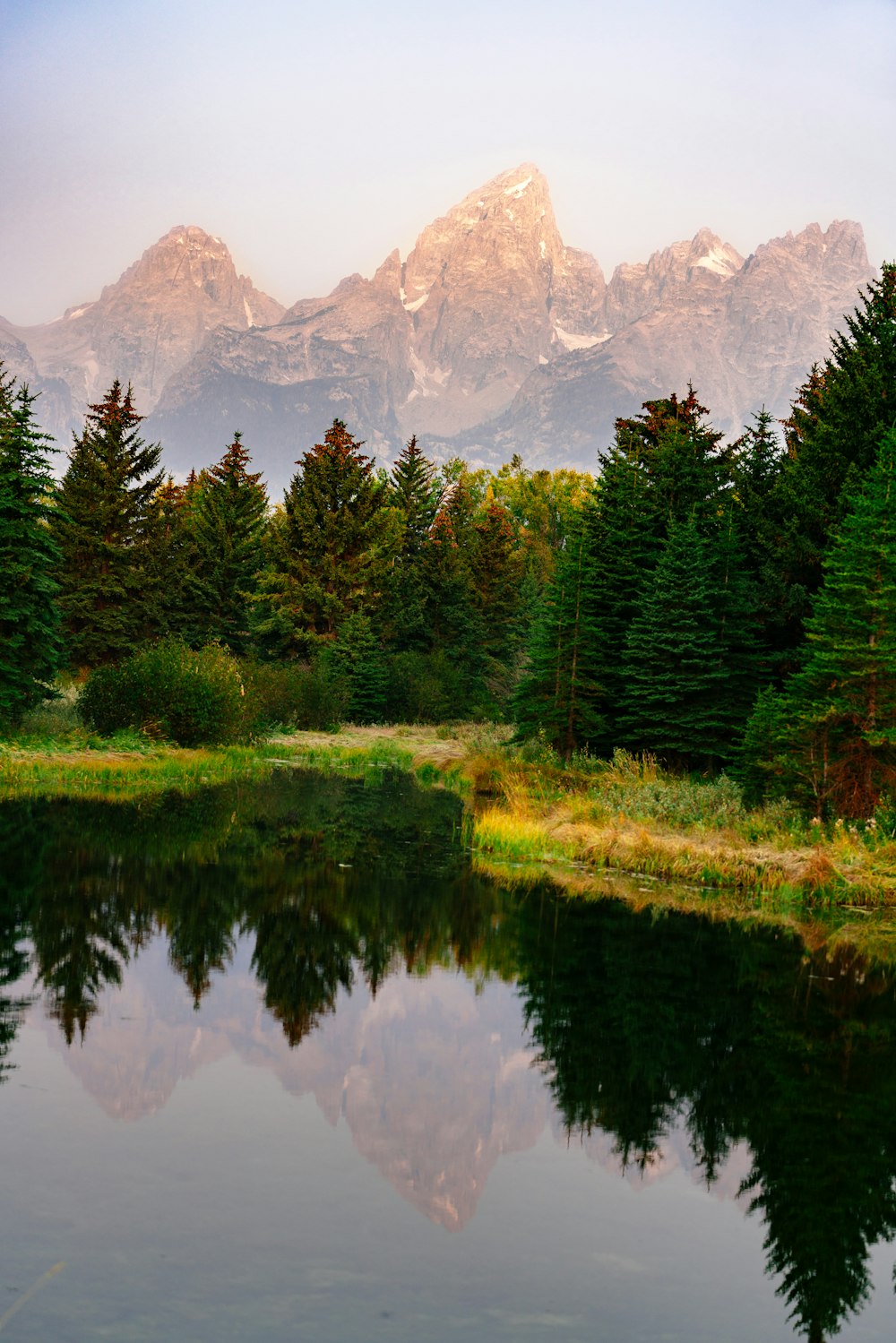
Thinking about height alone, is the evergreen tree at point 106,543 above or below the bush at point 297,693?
above

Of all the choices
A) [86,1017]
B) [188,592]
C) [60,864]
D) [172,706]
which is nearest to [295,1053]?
[86,1017]

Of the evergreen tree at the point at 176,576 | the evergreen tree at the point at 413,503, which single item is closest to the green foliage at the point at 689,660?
the evergreen tree at the point at 176,576

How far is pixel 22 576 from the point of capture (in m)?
37.5

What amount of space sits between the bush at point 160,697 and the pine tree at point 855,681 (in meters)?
20.9

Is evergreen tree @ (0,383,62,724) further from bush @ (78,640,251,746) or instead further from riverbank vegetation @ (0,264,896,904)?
bush @ (78,640,251,746)

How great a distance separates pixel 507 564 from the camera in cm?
8644

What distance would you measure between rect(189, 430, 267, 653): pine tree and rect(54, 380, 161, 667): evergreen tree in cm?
566

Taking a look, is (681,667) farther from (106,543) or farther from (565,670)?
(106,543)

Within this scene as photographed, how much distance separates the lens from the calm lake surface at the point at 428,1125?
695 cm

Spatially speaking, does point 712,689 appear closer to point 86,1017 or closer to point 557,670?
point 557,670

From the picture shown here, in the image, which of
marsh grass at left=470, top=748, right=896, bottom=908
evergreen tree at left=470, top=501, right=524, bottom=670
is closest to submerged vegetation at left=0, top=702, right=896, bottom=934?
marsh grass at left=470, top=748, right=896, bottom=908

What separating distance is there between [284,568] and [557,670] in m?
37.3

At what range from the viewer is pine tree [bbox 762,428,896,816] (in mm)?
24984

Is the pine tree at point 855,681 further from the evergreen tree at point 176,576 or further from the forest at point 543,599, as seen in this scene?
the evergreen tree at point 176,576
